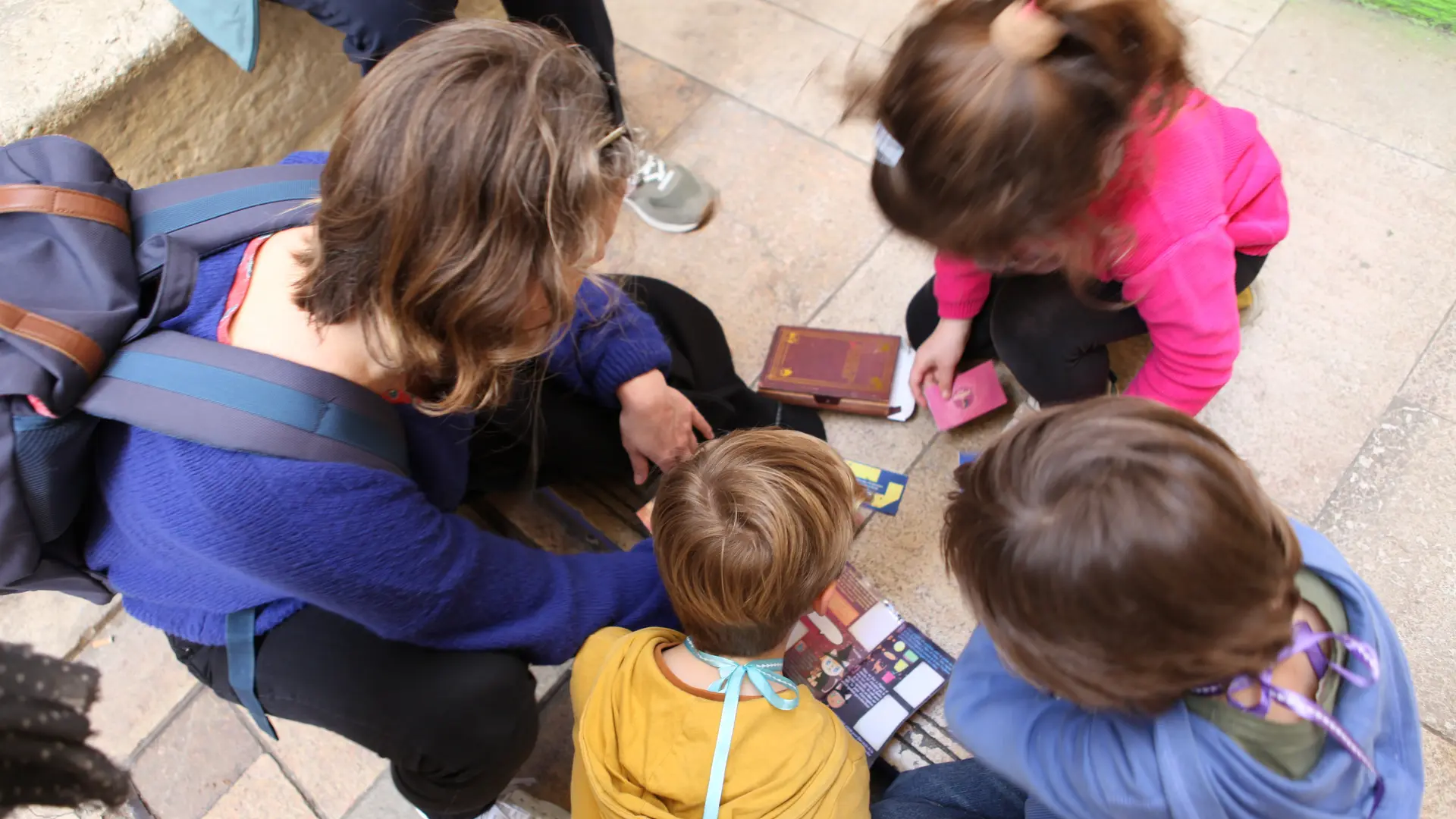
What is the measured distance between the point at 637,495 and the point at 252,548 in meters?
0.93

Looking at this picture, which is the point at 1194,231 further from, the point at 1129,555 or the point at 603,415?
the point at 603,415

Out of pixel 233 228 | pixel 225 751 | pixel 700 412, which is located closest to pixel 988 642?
pixel 700 412

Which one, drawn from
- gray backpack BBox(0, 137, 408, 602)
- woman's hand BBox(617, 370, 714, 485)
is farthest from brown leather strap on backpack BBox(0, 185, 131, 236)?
woman's hand BBox(617, 370, 714, 485)

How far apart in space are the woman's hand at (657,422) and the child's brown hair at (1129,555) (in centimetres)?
76

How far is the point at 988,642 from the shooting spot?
48.5 inches

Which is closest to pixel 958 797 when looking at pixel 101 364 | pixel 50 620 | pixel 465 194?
pixel 465 194

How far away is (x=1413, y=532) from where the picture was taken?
5.60ft

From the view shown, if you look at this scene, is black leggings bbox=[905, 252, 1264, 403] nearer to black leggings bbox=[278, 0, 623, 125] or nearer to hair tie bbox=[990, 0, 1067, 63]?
hair tie bbox=[990, 0, 1067, 63]

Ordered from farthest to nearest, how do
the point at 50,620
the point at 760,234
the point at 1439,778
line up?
the point at 760,234 → the point at 50,620 → the point at 1439,778

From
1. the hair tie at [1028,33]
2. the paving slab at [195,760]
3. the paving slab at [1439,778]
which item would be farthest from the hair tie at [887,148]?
the paving slab at [195,760]

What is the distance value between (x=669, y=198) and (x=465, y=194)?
141 centimetres

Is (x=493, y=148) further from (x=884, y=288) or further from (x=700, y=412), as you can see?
(x=884, y=288)

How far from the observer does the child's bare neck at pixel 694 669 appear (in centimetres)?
126

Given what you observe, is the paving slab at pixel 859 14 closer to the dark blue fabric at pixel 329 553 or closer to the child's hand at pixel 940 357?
the child's hand at pixel 940 357
